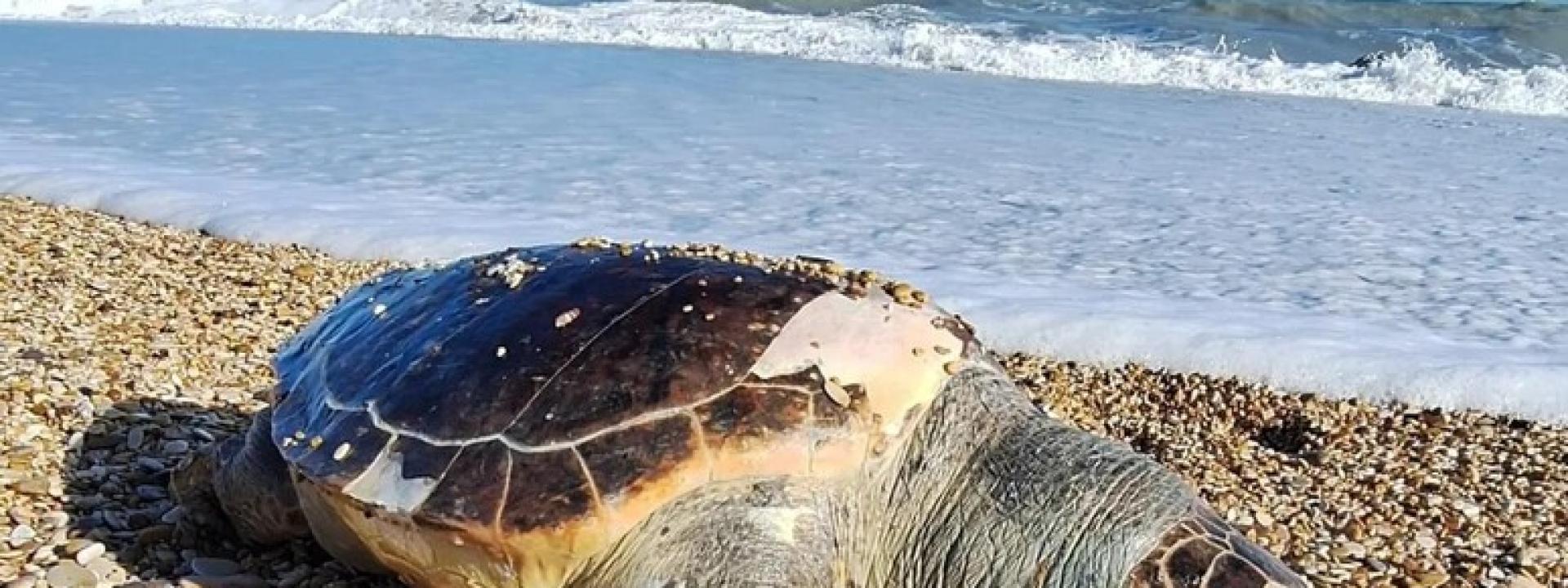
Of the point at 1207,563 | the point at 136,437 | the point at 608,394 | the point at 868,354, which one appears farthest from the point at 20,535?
the point at 1207,563

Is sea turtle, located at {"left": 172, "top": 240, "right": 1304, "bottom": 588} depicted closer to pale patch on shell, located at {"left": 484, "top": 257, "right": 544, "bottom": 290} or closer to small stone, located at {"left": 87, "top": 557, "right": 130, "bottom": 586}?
pale patch on shell, located at {"left": 484, "top": 257, "right": 544, "bottom": 290}

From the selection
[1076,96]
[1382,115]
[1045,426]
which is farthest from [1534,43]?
[1045,426]

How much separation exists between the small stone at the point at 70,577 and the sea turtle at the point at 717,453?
0.44 metres

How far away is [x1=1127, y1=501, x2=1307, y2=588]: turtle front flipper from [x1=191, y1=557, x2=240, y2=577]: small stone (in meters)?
1.78

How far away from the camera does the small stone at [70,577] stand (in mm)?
2672

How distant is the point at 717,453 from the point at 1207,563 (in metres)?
0.75

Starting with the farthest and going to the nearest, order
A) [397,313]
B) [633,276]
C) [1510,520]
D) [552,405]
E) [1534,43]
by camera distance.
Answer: [1534,43], [1510,520], [397,313], [633,276], [552,405]

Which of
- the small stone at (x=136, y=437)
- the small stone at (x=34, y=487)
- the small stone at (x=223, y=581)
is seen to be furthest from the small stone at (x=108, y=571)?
the small stone at (x=136, y=437)

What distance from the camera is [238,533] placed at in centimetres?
295

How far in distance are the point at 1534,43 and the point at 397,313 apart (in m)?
18.2

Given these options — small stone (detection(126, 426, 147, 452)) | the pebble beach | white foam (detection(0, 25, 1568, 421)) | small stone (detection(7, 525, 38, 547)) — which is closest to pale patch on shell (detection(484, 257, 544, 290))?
the pebble beach

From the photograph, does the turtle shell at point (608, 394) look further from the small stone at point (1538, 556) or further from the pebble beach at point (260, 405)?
the small stone at point (1538, 556)

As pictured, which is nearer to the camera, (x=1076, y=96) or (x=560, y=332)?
(x=560, y=332)

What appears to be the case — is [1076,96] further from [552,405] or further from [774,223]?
[552,405]
